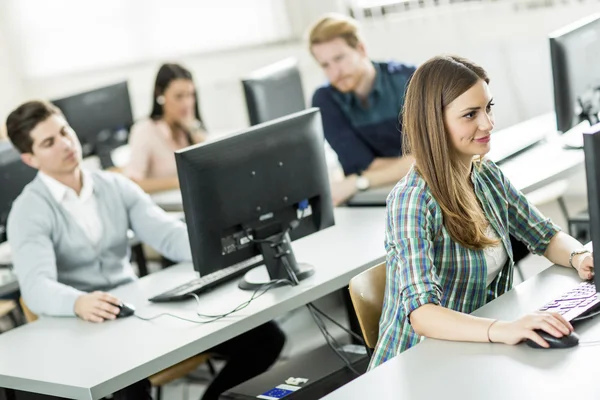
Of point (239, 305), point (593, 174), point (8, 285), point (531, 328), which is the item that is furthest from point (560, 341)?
point (8, 285)

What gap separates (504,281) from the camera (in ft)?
7.69

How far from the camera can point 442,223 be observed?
2.14 metres

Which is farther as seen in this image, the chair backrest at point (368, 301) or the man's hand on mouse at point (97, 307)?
the man's hand on mouse at point (97, 307)

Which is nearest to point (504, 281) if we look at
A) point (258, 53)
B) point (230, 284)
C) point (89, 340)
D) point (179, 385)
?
point (230, 284)

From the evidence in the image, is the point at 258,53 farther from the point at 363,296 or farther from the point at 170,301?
the point at 363,296

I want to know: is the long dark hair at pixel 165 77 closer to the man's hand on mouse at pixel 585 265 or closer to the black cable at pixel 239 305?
the black cable at pixel 239 305

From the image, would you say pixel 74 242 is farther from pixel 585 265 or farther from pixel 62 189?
pixel 585 265

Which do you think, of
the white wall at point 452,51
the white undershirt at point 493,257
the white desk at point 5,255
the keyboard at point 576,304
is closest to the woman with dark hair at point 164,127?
the white desk at point 5,255

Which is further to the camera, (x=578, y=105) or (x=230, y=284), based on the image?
(x=578, y=105)

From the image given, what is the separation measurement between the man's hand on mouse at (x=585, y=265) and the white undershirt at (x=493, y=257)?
17 cm

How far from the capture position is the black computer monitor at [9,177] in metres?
3.76

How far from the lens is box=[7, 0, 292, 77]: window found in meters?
5.79

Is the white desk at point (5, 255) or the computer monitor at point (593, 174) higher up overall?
the computer monitor at point (593, 174)

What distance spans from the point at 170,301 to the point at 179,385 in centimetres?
127
